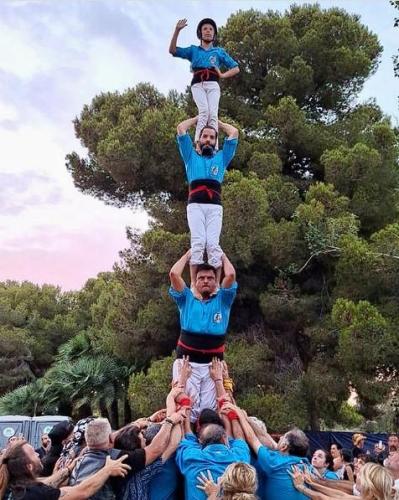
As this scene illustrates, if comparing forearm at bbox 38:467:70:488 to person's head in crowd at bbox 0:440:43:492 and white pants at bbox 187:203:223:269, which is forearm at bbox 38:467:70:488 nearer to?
person's head in crowd at bbox 0:440:43:492

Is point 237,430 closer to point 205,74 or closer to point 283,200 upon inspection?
point 205,74

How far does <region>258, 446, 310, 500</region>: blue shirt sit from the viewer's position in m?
4.11

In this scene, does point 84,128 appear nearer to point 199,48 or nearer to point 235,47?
point 235,47

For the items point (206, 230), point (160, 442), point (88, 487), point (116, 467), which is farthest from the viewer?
point (206, 230)

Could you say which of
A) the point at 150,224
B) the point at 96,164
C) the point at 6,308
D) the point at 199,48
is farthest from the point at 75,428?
the point at 6,308

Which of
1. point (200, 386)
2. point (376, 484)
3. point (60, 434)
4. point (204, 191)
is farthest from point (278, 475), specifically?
point (204, 191)

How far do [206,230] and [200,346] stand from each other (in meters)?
1.63

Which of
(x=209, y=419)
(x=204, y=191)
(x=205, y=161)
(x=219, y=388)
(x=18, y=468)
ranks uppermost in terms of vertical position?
(x=205, y=161)

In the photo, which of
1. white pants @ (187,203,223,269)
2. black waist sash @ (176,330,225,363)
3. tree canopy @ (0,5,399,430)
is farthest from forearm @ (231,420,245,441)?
tree canopy @ (0,5,399,430)

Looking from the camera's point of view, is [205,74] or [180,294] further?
[205,74]

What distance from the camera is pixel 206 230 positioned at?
298 inches

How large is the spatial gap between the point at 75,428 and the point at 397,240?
11.1 meters

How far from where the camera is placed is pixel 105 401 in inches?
699

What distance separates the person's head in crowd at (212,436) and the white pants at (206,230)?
3.28 metres
